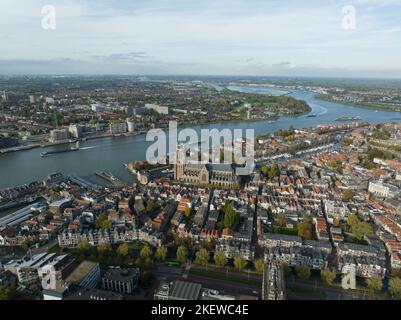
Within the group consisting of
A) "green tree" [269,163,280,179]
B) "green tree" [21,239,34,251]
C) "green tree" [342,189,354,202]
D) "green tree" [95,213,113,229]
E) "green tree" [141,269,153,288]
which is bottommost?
"green tree" [141,269,153,288]

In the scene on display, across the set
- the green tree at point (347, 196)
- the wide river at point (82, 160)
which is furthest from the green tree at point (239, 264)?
the wide river at point (82, 160)

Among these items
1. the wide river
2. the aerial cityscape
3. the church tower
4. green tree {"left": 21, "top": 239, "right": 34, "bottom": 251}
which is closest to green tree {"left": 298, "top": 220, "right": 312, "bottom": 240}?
the aerial cityscape

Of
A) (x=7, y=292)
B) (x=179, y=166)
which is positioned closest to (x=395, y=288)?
(x=7, y=292)

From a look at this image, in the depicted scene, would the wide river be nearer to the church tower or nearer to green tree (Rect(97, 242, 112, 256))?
the church tower

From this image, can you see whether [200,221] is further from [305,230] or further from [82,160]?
[82,160]

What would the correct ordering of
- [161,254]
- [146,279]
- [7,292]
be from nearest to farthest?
[7,292], [146,279], [161,254]

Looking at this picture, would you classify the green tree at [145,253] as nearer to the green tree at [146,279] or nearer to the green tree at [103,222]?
the green tree at [146,279]
